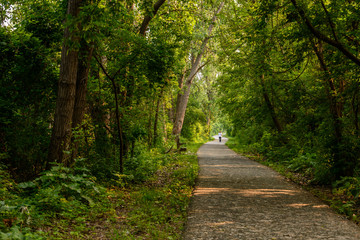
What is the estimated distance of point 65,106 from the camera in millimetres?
6117

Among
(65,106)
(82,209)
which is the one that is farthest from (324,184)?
(65,106)

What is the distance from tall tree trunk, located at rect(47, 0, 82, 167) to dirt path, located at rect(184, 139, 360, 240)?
10.4 ft

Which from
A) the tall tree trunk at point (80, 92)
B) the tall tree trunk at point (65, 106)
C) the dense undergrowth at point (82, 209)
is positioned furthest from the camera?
the tall tree trunk at point (80, 92)

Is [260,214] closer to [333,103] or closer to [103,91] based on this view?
[333,103]

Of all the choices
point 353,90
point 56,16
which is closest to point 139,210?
point 56,16

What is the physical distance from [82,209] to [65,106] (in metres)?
2.34

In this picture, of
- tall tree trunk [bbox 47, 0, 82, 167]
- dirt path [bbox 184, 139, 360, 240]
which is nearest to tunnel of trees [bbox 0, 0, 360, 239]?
tall tree trunk [bbox 47, 0, 82, 167]

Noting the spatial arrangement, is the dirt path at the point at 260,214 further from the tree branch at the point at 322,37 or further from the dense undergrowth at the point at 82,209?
the tree branch at the point at 322,37

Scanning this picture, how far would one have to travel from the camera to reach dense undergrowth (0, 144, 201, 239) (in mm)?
3799

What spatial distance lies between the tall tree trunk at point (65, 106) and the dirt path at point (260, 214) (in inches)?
125

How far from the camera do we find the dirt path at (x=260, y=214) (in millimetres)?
4819

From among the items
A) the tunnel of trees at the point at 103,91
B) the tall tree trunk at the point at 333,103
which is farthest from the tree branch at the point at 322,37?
the tall tree trunk at the point at 333,103

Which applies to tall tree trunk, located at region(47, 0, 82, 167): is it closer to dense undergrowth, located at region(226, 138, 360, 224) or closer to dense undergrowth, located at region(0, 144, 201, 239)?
dense undergrowth, located at region(0, 144, 201, 239)

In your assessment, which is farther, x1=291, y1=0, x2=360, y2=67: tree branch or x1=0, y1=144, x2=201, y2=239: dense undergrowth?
x1=291, y1=0, x2=360, y2=67: tree branch
